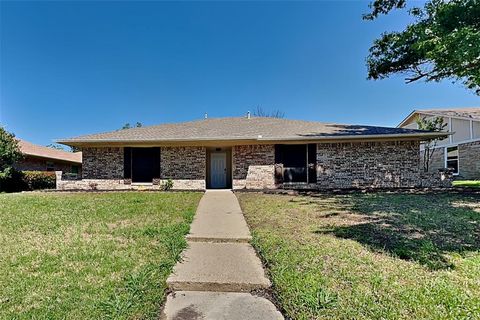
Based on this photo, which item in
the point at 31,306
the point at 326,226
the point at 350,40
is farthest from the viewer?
the point at 350,40

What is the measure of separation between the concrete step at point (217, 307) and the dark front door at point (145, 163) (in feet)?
36.1

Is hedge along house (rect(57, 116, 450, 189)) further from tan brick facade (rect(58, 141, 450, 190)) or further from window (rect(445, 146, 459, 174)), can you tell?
window (rect(445, 146, 459, 174))

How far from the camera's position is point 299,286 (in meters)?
2.94

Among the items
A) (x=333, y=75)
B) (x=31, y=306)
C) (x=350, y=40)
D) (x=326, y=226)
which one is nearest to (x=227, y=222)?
(x=326, y=226)

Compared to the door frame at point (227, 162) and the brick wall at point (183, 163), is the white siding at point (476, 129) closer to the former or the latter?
the door frame at point (227, 162)

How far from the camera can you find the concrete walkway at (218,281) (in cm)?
260

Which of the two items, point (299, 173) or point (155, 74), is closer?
point (299, 173)

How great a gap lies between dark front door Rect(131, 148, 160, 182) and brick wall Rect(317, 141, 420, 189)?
7699 millimetres

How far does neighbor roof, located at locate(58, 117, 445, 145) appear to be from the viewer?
39.4ft

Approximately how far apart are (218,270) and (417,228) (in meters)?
3.96

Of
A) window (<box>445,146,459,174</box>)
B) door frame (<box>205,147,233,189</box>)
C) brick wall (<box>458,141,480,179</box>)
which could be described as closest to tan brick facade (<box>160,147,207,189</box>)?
door frame (<box>205,147,233,189</box>)

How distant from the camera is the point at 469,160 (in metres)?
18.7

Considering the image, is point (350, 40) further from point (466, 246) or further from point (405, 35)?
point (466, 246)

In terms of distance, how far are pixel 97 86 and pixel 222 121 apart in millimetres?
14276
